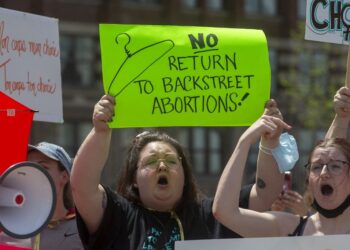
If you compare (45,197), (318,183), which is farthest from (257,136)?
(45,197)

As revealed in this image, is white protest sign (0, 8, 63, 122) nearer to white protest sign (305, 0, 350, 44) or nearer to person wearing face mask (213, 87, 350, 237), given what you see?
person wearing face mask (213, 87, 350, 237)

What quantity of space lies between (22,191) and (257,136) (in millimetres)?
918

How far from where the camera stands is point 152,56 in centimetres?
401

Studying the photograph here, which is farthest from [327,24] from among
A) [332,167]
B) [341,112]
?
[332,167]

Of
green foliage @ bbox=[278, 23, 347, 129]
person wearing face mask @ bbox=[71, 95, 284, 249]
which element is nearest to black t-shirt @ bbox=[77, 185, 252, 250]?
person wearing face mask @ bbox=[71, 95, 284, 249]

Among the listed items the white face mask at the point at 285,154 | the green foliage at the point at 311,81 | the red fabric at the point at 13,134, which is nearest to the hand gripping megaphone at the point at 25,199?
the red fabric at the point at 13,134

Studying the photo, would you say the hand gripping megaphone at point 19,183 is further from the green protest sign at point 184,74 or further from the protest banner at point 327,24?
the protest banner at point 327,24

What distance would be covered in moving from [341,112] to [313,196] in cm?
45

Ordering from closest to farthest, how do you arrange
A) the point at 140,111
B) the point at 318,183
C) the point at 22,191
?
the point at 22,191
the point at 318,183
the point at 140,111

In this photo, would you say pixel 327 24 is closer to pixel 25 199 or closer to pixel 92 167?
pixel 92 167

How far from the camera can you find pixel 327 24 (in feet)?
14.1

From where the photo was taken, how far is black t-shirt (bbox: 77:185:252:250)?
3777mm

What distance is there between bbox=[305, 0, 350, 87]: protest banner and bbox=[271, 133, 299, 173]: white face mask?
58 centimetres

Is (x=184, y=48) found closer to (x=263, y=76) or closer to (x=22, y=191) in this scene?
(x=263, y=76)
